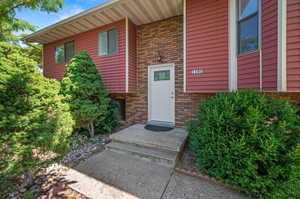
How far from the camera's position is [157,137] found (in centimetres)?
361

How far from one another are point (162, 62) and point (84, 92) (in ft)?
9.79

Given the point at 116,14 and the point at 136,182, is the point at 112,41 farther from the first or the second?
the point at 136,182

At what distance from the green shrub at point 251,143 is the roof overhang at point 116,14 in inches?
143

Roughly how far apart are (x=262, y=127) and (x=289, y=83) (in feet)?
3.36

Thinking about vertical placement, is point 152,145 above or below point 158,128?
below

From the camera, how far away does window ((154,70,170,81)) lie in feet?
16.0

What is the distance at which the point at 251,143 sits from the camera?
1996mm

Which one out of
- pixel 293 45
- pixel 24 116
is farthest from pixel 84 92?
pixel 293 45

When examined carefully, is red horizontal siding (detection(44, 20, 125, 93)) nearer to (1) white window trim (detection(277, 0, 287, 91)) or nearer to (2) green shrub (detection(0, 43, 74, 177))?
(2) green shrub (detection(0, 43, 74, 177))

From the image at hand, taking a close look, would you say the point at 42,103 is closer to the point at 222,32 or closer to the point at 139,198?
the point at 139,198

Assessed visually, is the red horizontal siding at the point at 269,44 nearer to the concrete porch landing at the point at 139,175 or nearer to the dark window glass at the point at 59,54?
the concrete porch landing at the point at 139,175

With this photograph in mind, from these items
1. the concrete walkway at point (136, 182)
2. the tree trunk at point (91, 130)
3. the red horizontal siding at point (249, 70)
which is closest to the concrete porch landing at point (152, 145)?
A: the concrete walkway at point (136, 182)

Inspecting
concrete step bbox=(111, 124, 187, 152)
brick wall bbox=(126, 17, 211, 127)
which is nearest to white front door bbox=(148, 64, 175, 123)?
brick wall bbox=(126, 17, 211, 127)

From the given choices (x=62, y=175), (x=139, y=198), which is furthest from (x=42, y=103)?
(x=139, y=198)
